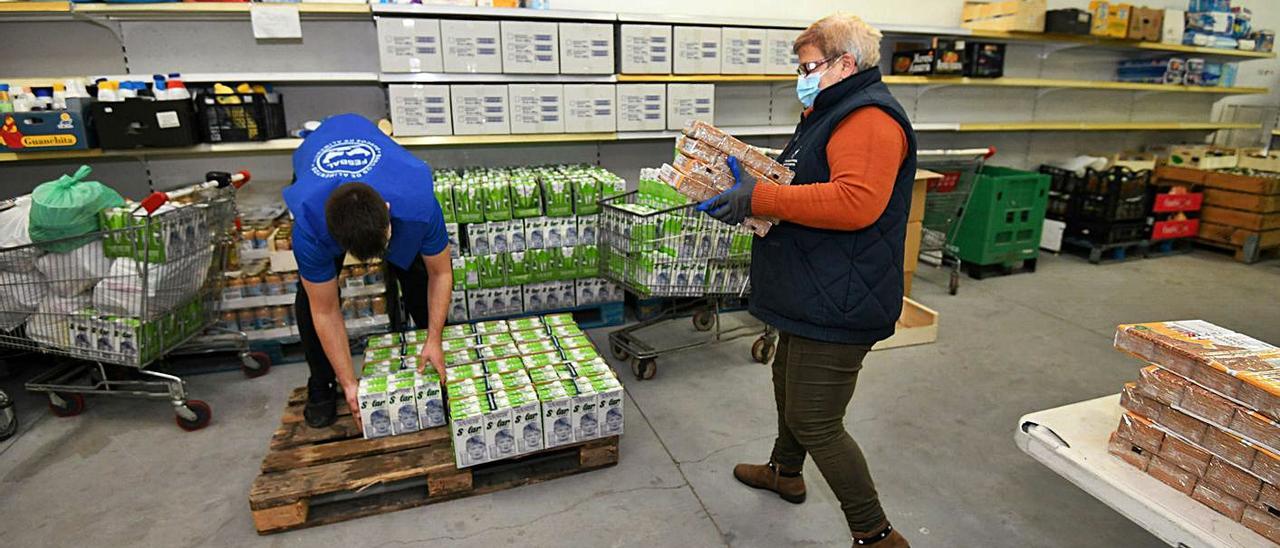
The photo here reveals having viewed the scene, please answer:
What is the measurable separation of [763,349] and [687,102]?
5.76ft

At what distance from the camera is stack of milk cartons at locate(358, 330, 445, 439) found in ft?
8.44

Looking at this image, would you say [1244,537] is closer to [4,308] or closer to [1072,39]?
[4,308]

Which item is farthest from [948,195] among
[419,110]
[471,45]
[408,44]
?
[408,44]

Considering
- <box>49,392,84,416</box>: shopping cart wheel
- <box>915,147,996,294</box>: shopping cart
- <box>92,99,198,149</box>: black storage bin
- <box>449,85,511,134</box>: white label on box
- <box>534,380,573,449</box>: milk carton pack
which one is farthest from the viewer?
<box>915,147,996,294</box>: shopping cart

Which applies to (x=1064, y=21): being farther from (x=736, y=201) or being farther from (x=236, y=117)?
(x=236, y=117)

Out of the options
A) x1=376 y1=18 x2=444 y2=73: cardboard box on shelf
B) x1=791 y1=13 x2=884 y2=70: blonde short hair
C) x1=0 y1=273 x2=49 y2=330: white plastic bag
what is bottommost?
x1=0 y1=273 x2=49 y2=330: white plastic bag

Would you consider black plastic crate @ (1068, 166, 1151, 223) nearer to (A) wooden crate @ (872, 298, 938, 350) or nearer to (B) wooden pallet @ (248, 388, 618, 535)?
(A) wooden crate @ (872, 298, 938, 350)

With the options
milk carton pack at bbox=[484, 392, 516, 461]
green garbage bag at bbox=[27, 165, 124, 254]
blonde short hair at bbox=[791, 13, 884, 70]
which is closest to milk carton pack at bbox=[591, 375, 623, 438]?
milk carton pack at bbox=[484, 392, 516, 461]

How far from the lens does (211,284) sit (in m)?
3.50

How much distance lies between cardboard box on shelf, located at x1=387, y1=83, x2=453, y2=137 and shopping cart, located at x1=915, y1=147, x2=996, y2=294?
3392 mm

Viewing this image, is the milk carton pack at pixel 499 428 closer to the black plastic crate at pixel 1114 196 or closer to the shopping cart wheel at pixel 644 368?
the shopping cart wheel at pixel 644 368

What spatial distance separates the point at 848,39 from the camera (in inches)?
70.5

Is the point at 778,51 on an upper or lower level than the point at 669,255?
upper

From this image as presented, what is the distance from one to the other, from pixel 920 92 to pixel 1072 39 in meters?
1.31
